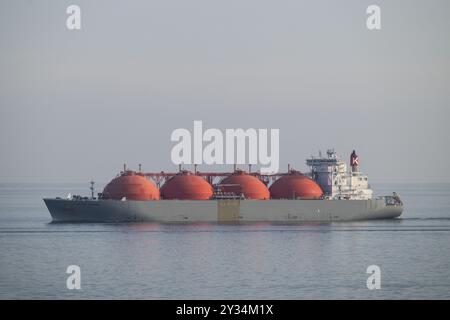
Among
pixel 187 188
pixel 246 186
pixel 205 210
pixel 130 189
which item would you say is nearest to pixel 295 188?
pixel 246 186

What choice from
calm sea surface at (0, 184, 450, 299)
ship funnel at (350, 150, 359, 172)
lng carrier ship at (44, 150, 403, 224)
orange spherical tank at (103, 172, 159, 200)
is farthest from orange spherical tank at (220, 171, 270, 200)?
ship funnel at (350, 150, 359, 172)

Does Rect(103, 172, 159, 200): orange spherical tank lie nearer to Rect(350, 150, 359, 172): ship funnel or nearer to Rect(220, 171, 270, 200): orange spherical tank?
Rect(220, 171, 270, 200): orange spherical tank

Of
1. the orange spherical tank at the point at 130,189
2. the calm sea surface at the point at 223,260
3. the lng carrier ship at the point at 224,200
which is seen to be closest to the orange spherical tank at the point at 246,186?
the lng carrier ship at the point at 224,200

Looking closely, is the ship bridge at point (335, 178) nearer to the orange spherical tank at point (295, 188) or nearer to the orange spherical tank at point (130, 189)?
the orange spherical tank at point (295, 188)

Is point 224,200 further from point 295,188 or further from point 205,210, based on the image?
point 295,188
